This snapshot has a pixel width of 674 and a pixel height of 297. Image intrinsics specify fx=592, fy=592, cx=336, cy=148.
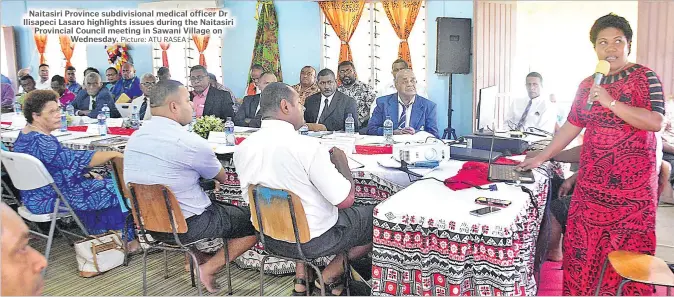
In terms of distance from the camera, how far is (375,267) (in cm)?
246

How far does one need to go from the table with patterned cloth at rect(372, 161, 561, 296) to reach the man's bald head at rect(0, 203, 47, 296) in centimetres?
154

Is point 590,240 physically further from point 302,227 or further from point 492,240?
point 302,227

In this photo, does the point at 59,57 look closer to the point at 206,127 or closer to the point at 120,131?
the point at 120,131

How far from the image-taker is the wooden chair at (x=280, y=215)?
2.53 m

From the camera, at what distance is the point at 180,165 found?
9.83 feet

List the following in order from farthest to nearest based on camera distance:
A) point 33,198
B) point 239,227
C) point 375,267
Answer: point 33,198
point 239,227
point 375,267

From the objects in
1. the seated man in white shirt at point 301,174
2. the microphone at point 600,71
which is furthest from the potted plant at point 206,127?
the microphone at point 600,71

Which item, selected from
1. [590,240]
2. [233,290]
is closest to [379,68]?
[233,290]

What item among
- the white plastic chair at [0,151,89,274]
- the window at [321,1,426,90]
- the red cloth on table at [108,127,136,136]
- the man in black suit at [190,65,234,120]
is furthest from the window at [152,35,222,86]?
the white plastic chair at [0,151,89,274]

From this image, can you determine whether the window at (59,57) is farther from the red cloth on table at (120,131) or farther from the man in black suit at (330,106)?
the man in black suit at (330,106)

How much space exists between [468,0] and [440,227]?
5.59 meters

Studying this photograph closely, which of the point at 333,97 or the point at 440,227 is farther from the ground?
the point at 333,97

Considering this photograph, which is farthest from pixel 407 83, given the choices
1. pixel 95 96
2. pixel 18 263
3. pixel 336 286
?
pixel 95 96

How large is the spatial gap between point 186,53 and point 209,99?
14.1ft
